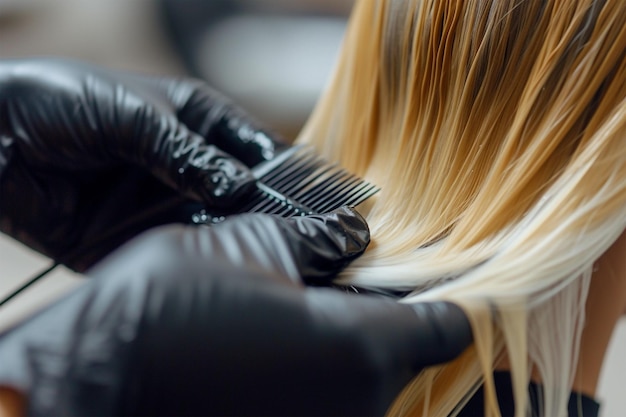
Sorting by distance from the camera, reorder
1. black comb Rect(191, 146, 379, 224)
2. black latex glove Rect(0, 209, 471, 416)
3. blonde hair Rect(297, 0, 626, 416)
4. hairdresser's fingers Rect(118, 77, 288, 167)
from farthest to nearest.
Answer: hairdresser's fingers Rect(118, 77, 288, 167) < black comb Rect(191, 146, 379, 224) < blonde hair Rect(297, 0, 626, 416) < black latex glove Rect(0, 209, 471, 416)

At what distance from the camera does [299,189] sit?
0.63 m

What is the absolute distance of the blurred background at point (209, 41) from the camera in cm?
157

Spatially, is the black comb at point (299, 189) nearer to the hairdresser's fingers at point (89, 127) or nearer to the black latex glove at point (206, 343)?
the hairdresser's fingers at point (89, 127)

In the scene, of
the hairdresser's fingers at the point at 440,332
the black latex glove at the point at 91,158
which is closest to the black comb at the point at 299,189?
the black latex glove at the point at 91,158

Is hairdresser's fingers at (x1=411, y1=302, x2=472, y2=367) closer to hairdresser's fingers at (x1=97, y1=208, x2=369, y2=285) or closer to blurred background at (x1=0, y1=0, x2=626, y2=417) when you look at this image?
hairdresser's fingers at (x1=97, y1=208, x2=369, y2=285)

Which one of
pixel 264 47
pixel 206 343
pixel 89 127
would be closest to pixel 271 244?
pixel 206 343

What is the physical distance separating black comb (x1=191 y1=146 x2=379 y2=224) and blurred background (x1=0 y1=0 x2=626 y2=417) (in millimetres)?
818

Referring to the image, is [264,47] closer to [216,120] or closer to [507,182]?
[216,120]

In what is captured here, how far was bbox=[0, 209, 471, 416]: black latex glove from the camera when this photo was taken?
14.0 inches

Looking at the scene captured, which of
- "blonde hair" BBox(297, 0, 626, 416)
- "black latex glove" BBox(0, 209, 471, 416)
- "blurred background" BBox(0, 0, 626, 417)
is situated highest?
"blonde hair" BBox(297, 0, 626, 416)

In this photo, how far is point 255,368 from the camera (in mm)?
371

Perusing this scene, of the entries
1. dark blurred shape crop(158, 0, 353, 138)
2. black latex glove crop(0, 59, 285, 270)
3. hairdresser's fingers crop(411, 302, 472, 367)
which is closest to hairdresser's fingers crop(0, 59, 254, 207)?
black latex glove crop(0, 59, 285, 270)

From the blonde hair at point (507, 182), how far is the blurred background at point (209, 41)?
0.99m

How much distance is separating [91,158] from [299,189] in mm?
220
